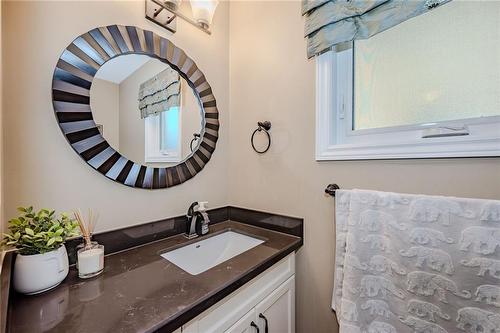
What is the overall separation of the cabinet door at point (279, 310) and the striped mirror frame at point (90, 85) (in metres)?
0.72

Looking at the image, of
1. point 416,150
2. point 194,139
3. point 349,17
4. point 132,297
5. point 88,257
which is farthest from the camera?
point 194,139

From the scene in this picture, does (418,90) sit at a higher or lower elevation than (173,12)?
lower

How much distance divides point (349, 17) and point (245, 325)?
1326mm

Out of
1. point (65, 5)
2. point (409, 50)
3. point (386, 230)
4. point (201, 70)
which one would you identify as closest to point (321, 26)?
point (409, 50)

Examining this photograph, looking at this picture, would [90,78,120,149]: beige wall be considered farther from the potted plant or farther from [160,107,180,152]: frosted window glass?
the potted plant

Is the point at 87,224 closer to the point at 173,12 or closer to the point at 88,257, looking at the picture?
the point at 88,257

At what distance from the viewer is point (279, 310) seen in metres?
0.99

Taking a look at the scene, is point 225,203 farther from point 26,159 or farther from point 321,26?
point 321,26

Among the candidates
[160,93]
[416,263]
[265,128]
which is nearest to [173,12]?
[160,93]

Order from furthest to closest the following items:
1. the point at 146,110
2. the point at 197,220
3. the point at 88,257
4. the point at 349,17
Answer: the point at 197,220 → the point at 146,110 → the point at 349,17 → the point at 88,257

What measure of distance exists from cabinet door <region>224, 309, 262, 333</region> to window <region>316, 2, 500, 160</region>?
74cm

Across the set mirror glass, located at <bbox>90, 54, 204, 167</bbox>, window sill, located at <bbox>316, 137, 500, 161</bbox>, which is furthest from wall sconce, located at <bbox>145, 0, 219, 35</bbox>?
window sill, located at <bbox>316, 137, 500, 161</bbox>

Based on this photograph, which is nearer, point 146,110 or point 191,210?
point 146,110

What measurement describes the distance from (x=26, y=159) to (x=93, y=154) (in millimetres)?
189
